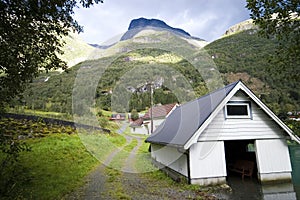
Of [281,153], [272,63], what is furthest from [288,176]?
[272,63]

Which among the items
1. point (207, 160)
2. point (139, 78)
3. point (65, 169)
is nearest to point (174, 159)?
point (207, 160)

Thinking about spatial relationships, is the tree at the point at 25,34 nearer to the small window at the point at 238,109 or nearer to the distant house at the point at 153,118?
the small window at the point at 238,109

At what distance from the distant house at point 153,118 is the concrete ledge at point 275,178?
73.5 feet

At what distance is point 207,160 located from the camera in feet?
30.2

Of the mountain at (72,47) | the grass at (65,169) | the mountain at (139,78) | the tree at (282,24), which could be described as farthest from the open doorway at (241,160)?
the mountain at (72,47)

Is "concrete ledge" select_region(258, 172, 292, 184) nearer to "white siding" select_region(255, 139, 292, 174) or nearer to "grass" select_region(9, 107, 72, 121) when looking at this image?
"white siding" select_region(255, 139, 292, 174)

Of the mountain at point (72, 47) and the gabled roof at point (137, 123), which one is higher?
the mountain at point (72, 47)

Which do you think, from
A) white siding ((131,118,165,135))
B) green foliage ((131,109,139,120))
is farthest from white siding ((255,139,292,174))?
green foliage ((131,109,139,120))

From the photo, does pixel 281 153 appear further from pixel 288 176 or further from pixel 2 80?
pixel 2 80

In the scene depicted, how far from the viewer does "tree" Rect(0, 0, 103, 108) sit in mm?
5871

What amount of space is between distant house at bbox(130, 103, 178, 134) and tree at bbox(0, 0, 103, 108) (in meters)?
25.7

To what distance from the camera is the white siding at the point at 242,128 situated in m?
9.50

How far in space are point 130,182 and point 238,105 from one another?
6409mm

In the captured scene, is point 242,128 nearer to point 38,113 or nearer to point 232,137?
point 232,137
